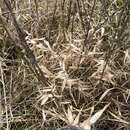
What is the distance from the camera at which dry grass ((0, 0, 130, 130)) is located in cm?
157

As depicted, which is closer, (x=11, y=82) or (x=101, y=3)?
(x=11, y=82)

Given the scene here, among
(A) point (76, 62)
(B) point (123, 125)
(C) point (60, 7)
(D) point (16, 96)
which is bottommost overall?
(B) point (123, 125)

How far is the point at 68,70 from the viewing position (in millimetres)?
1677

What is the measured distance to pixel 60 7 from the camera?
6.21 ft

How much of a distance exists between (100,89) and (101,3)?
472 millimetres

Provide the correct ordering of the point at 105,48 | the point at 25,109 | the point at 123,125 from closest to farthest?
the point at 123,125 < the point at 25,109 < the point at 105,48

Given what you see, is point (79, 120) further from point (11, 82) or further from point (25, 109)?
point (11, 82)

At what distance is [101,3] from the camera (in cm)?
185

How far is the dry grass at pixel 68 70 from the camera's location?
1.57 metres

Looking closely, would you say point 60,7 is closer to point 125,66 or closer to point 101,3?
point 101,3

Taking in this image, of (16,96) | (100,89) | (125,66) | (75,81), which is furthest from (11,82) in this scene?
(125,66)

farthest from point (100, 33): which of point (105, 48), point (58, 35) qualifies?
point (58, 35)

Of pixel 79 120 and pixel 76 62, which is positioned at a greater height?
pixel 76 62

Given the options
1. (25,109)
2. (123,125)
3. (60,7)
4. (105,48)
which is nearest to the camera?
(123,125)
